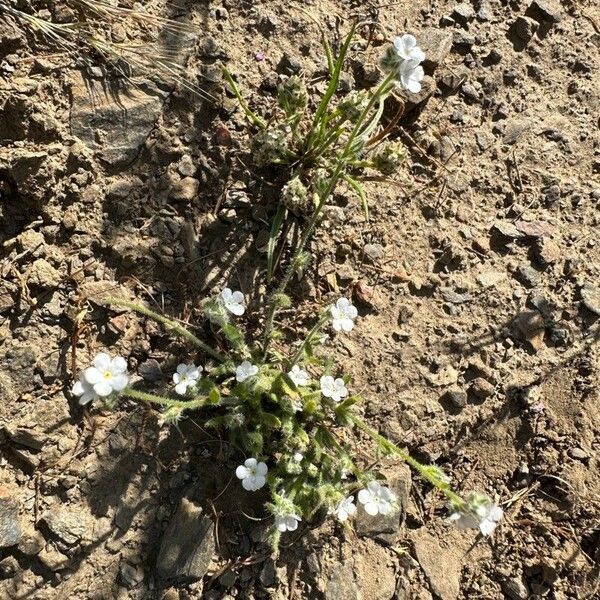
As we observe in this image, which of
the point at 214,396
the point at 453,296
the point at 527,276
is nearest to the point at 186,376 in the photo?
the point at 214,396

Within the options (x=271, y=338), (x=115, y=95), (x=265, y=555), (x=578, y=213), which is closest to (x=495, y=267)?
(x=578, y=213)

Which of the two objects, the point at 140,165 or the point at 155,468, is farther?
the point at 140,165

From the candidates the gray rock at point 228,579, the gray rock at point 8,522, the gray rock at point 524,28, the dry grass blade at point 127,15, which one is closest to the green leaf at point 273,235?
the dry grass blade at point 127,15

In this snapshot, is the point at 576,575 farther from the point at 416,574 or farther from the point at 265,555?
the point at 265,555

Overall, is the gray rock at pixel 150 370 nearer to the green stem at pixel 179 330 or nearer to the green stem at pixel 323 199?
the green stem at pixel 179 330

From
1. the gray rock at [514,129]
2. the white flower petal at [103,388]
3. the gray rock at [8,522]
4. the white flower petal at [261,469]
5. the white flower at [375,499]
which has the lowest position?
the gray rock at [8,522]

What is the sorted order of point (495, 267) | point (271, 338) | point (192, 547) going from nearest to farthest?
point (192, 547)
point (271, 338)
point (495, 267)

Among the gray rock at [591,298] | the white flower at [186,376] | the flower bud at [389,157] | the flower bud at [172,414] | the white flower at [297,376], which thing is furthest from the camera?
the gray rock at [591,298]

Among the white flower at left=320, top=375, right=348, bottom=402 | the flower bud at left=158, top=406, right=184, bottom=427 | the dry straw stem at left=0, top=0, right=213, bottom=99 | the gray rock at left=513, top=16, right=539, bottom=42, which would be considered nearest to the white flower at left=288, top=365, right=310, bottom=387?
the white flower at left=320, top=375, right=348, bottom=402
